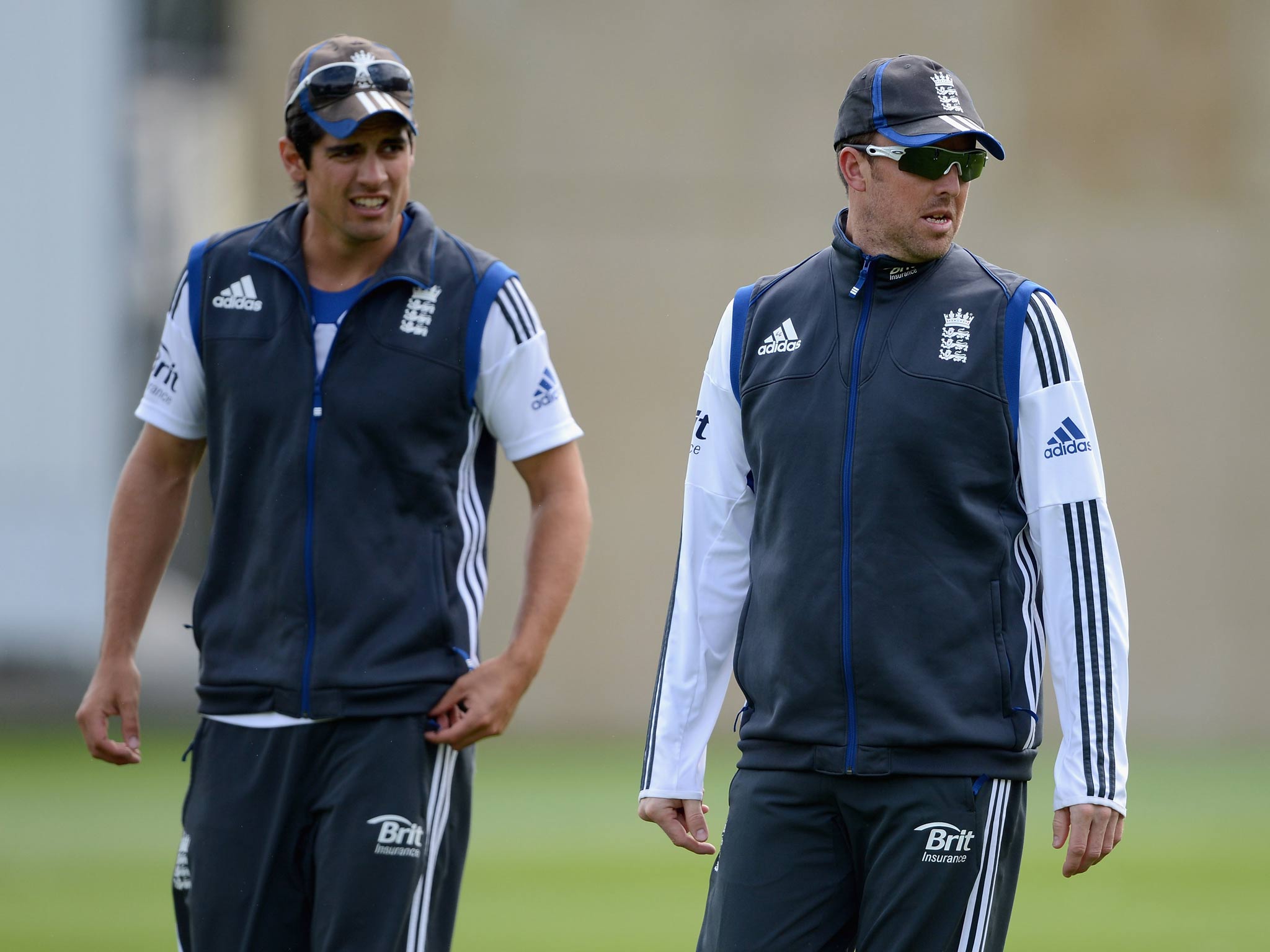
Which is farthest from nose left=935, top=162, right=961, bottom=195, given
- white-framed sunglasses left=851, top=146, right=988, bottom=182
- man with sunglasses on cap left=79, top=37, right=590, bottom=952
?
man with sunglasses on cap left=79, top=37, right=590, bottom=952

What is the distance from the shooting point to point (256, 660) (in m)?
4.20

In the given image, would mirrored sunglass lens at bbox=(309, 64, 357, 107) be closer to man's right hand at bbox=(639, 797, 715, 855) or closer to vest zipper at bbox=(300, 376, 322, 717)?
vest zipper at bbox=(300, 376, 322, 717)

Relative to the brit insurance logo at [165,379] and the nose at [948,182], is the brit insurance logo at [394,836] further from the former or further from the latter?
the nose at [948,182]

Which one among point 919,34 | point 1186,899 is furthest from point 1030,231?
point 1186,899

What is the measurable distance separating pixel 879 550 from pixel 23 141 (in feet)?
40.9

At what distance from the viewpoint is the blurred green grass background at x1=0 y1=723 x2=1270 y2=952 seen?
8.04m

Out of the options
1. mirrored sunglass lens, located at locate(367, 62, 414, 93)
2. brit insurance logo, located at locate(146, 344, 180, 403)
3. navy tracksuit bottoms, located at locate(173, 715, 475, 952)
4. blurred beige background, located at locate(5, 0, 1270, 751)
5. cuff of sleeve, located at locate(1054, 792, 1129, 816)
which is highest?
blurred beige background, located at locate(5, 0, 1270, 751)

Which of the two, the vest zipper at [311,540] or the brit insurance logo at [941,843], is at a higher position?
the vest zipper at [311,540]

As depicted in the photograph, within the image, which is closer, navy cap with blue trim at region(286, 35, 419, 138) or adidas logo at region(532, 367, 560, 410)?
navy cap with blue trim at region(286, 35, 419, 138)

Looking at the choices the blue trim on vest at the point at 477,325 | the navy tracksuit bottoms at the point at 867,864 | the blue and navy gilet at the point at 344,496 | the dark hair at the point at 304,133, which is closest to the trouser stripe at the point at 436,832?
the blue and navy gilet at the point at 344,496

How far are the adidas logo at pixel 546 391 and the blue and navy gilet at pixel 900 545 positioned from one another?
0.73 metres

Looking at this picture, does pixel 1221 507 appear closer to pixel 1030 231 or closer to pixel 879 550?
pixel 1030 231

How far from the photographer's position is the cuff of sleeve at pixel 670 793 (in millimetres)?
3965

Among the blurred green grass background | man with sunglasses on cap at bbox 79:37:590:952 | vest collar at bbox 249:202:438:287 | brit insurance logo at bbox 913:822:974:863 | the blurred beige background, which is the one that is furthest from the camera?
the blurred beige background
